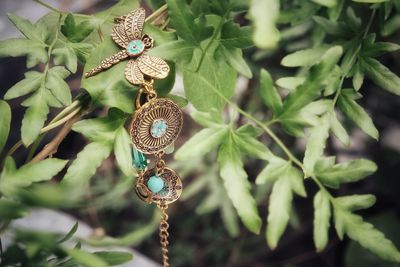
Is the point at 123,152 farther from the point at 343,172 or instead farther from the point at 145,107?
the point at 343,172

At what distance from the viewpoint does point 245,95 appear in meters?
1.37

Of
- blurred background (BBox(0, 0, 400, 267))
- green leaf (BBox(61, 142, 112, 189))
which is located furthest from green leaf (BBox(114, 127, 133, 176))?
blurred background (BBox(0, 0, 400, 267))

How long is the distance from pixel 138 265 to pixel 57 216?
311mm

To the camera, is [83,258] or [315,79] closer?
[83,258]

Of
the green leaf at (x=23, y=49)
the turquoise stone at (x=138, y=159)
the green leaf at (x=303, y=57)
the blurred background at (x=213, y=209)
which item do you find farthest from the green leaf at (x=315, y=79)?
the blurred background at (x=213, y=209)

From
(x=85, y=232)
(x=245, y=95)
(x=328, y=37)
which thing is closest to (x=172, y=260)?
(x=85, y=232)

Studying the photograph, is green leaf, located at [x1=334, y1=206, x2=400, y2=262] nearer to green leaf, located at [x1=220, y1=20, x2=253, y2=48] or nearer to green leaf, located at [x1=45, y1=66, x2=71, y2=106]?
green leaf, located at [x1=220, y1=20, x2=253, y2=48]

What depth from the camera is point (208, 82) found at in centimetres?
68

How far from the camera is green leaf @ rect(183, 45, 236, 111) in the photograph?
68 cm

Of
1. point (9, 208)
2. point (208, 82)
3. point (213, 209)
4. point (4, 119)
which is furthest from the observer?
point (213, 209)

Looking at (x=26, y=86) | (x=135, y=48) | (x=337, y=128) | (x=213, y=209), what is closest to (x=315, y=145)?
(x=337, y=128)

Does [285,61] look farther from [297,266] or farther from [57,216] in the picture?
[297,266]

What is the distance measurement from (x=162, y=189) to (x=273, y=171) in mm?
165

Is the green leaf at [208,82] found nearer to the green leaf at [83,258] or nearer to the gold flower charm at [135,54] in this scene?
the gold flower charm at [135,54]
